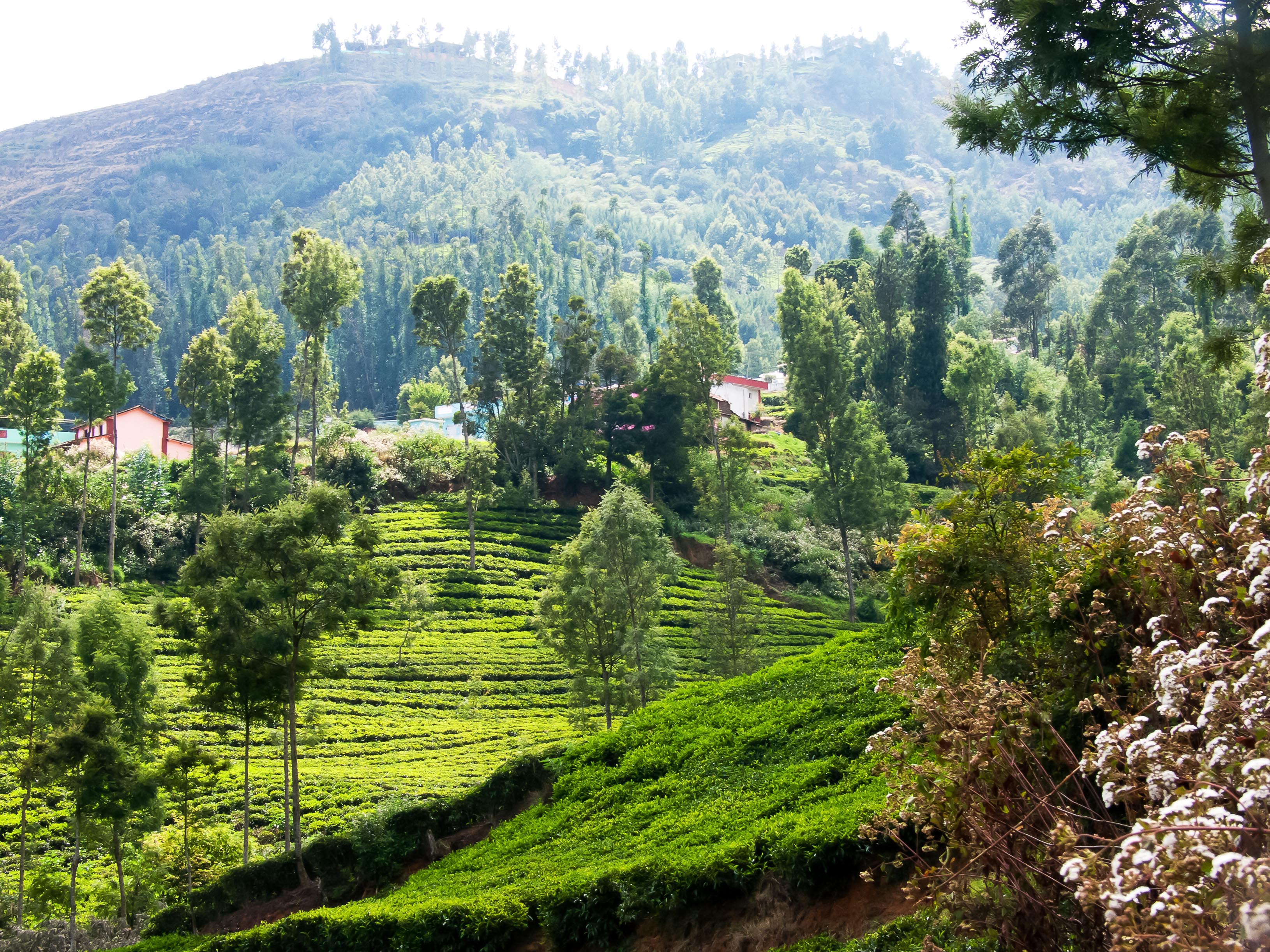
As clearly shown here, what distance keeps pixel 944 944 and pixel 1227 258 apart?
21.8 ft

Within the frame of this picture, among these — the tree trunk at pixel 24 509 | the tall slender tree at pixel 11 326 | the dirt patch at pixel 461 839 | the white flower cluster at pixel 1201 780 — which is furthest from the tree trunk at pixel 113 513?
the white flower cluster at pixel 1201 780

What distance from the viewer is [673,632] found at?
38.9 meters

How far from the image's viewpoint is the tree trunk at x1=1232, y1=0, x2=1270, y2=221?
8164mm

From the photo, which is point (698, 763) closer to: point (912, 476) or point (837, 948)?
point (837, 948)

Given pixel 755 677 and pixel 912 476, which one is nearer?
pixel 755 677

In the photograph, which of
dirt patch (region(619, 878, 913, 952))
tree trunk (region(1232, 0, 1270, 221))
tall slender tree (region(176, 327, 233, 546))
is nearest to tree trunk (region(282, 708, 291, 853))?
dirt patch (region(619, 878, 913, 952))

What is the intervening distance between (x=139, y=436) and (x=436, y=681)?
110ft

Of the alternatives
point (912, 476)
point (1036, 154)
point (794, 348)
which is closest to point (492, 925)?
point (1036, 154)

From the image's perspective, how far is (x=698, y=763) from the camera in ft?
51.4

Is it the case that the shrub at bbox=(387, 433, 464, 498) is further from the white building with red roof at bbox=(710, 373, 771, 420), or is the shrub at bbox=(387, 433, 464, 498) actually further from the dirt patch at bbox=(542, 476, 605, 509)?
the white building with red roof at bbox=(710, 373, 771, 420)

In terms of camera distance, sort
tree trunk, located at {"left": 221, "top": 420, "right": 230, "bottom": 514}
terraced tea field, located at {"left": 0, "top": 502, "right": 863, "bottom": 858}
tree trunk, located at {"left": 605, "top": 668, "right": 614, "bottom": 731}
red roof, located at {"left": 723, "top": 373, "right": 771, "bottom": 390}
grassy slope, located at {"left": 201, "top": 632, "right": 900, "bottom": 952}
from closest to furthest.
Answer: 1. grassy slope, located at {"left": 201, "top": 632, "right": 900, "bottom": 952}
2. terraced tea field, located at {"left": 0, "top": 502, "right": 863, "bottom": 858}
3. tree trunk, located at {"left": 605, "top": 668, "right": 614, "bottom": 731}
4. tree trunk, located at {"left": 221, "top": 420, "right": 230, "bottom": 514}
5. red roof, located at {"left": 723, "top": 373, "right": 771, "bottom": 390}

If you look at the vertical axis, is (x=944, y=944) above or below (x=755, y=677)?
above

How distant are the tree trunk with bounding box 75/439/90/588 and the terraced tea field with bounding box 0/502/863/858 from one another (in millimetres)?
2092

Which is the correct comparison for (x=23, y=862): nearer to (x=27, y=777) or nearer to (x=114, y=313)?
(x=27, y=777)
